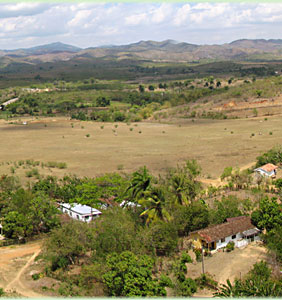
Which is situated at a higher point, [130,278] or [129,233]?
[129,233]

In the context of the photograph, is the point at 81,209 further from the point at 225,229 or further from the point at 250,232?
the point at 250,232

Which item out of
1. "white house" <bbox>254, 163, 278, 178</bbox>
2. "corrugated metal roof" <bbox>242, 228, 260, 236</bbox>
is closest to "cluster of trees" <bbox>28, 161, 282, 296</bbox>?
"corrugated metal roof" <bbox>242, 228, 260, 236</bbox>

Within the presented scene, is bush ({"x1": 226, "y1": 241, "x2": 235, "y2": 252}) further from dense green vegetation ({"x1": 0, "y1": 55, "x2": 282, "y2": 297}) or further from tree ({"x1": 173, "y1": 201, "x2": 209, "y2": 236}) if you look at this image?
tree ({"x1": 173, "y1": 201, "x2": 209, "y2": 236})

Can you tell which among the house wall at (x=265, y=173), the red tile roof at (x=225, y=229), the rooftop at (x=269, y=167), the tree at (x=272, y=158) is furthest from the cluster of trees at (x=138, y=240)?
the tree at (x=272, y=158)

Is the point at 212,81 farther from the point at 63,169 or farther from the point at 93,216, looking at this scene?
the point at 93,216

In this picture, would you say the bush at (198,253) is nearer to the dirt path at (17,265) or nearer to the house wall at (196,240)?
the house wall at (196,240)

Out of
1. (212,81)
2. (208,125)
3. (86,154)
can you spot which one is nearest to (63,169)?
(86,154)

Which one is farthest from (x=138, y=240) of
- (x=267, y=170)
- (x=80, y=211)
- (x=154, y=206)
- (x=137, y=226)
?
(x=267, y=170)
